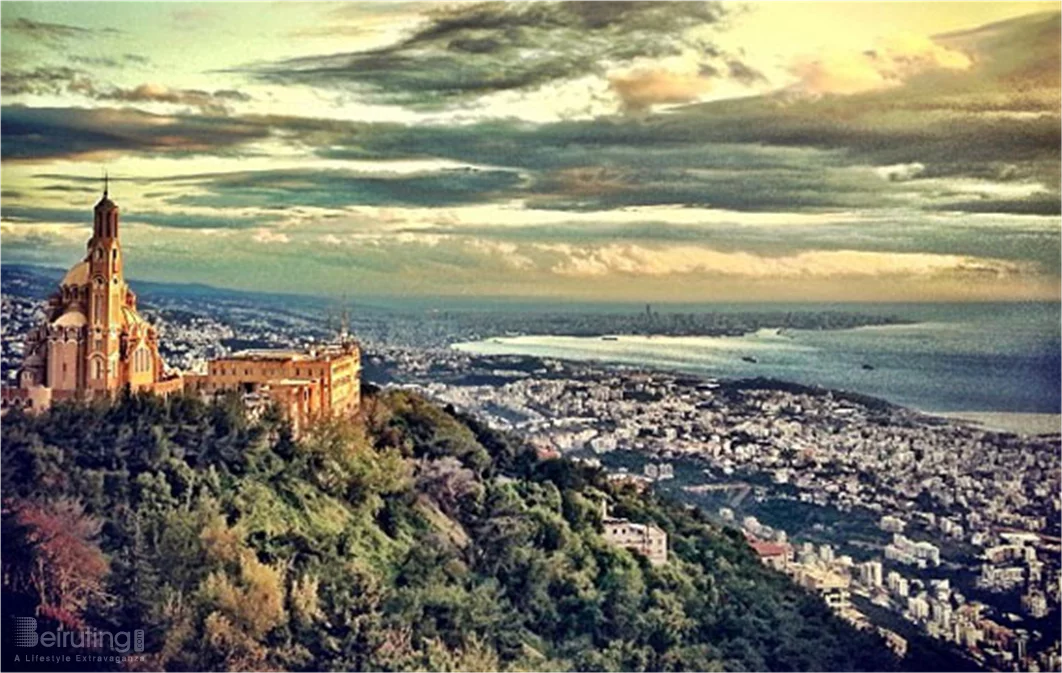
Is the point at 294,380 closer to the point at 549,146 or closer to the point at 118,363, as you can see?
the point at 118,363

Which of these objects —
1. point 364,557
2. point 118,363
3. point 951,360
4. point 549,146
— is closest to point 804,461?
point 951,360

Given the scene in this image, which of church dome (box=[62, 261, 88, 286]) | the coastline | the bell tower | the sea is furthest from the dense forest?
the coastline

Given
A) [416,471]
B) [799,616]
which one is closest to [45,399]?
[416,471]

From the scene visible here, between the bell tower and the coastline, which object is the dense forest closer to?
the bell tower

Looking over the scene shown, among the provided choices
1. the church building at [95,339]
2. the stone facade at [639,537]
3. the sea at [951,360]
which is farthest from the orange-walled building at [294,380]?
the sea at [951,360]

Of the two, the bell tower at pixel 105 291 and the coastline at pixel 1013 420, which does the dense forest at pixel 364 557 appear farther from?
the coastline at pixel 1013 420

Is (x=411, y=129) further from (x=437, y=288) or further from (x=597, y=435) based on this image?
(x=597, y=435)

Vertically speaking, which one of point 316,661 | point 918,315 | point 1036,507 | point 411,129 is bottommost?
point 316,661

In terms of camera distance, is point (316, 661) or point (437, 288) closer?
point (316, 661)
